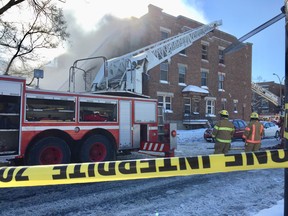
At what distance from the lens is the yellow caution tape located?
308 centimetres

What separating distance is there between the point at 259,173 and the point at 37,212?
18.0 feet

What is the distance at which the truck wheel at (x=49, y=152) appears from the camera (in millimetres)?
7086

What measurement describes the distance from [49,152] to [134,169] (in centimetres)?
471

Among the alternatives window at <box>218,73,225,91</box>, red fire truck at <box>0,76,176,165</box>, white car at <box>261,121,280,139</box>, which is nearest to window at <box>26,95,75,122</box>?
red fire truck at <box>0,76,176,165</box>

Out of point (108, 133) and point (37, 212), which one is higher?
point (108, 133)

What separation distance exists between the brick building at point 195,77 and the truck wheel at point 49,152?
52.3 ft

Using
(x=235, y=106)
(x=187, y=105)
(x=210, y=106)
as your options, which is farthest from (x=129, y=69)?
(x=235, y=106)

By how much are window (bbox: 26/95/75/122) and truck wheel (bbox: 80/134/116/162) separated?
75 centimetres

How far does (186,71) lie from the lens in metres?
28.3

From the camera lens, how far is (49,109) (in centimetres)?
768

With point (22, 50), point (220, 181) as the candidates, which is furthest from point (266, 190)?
point (22, 50)

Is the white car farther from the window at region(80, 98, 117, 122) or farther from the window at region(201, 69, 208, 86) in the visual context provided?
the window at region(80, 98, 117, 122)

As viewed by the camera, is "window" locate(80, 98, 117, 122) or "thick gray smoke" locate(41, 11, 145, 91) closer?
"window" locate(80, 98, 117, 122)

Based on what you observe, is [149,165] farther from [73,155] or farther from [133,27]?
[133,27]
